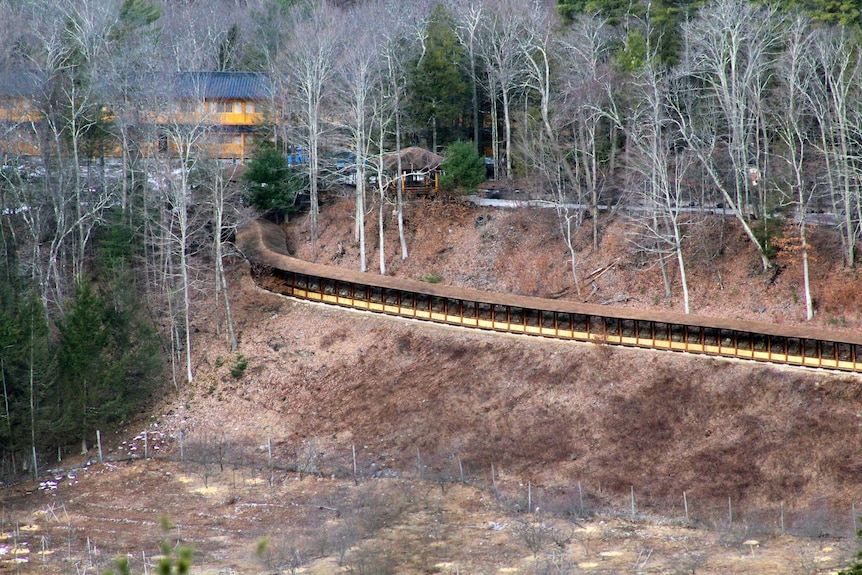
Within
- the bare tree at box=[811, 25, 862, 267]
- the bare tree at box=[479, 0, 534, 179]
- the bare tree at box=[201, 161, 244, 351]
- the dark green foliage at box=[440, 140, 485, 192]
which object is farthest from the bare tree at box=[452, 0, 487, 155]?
the bare tree at box=[811, 25, 862, 267]

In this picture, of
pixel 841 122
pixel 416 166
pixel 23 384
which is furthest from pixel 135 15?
pixel 841 122

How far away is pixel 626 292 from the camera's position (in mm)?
44844

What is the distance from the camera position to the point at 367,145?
49969 millimetres

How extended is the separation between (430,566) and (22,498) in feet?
45.9

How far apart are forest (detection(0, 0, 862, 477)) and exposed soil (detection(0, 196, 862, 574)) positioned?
4.91 feet

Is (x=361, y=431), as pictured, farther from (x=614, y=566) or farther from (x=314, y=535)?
(x=614, y=566)

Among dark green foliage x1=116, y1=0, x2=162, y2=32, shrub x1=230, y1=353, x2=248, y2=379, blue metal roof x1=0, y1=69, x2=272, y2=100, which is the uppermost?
dark green foliage x1=116, y1=0, x2=162, y2=32

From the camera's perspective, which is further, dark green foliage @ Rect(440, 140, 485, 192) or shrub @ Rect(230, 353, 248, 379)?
dark green foliage @ Rect(440, 140, 485, 192)

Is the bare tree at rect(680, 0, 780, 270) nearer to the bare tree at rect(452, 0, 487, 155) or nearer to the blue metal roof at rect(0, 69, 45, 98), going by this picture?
the bare tree at rect(452, 0, 487, 155)

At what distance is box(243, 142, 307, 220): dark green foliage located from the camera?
5138 centimetres

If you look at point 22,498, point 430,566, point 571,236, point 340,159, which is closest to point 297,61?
point 340,159

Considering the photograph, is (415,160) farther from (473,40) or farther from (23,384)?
(23,384)

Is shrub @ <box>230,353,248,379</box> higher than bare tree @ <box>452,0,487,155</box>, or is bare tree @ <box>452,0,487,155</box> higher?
bare tree @ <box>452,0,487,155</box>

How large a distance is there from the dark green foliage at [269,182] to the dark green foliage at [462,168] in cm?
645
